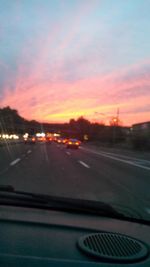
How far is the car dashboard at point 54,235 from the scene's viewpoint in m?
2.68

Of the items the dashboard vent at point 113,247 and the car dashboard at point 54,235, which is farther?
the dashboard vent at point 113,247

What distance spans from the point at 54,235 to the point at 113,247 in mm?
504

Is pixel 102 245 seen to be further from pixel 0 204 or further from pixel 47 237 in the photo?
pixel 0 204

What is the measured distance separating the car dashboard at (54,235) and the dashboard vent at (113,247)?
0.02 meters

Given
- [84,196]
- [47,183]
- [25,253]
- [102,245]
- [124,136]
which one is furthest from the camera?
[124,136]

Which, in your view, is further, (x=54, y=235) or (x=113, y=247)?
(x=54, y=235)

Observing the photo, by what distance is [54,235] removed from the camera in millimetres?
3260

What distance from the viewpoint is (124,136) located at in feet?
319

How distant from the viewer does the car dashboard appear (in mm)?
2676

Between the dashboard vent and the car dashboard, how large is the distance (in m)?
0.02

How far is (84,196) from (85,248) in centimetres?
815

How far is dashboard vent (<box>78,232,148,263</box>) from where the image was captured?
2779 mm

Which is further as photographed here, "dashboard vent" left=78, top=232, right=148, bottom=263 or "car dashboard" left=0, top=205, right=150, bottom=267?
"dashboard vent" left=78, top=232, right=148, bottom=263

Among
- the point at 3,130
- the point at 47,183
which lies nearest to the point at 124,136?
the point at 3,130
